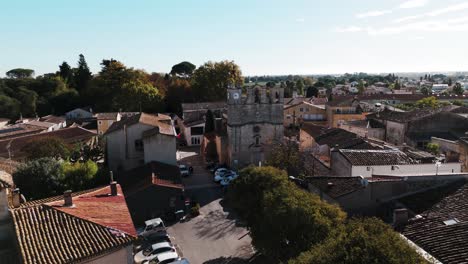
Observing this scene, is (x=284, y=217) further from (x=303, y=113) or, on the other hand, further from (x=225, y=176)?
(x=303, y=113)

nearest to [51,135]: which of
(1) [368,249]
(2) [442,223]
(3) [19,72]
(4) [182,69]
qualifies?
(2) [442,223]

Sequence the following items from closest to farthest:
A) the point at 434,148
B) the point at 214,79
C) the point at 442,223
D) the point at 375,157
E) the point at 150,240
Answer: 1. the point at 442,223
2. the point at 150,240
3. the point at 375,157
4. the point at 434,148
5. the point at 214,79

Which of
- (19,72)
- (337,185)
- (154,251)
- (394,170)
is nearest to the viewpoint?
(337,185)

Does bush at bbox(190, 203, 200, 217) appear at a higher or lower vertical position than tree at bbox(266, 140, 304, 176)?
lower

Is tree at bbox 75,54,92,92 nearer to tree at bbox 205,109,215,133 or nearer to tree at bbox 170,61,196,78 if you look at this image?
tree at bbox 170,61,196,78

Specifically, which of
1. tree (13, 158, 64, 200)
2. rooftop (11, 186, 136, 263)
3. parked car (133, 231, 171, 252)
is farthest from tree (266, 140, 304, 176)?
rooftop (11, 186, 136, 263)

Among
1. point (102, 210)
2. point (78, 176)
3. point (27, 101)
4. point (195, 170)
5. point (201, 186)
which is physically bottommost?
point (201, 186)

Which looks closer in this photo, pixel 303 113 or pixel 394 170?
pixel 394 170

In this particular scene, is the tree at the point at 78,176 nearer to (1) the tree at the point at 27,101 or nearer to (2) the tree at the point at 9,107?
(2) the tree at the point at 9,107
